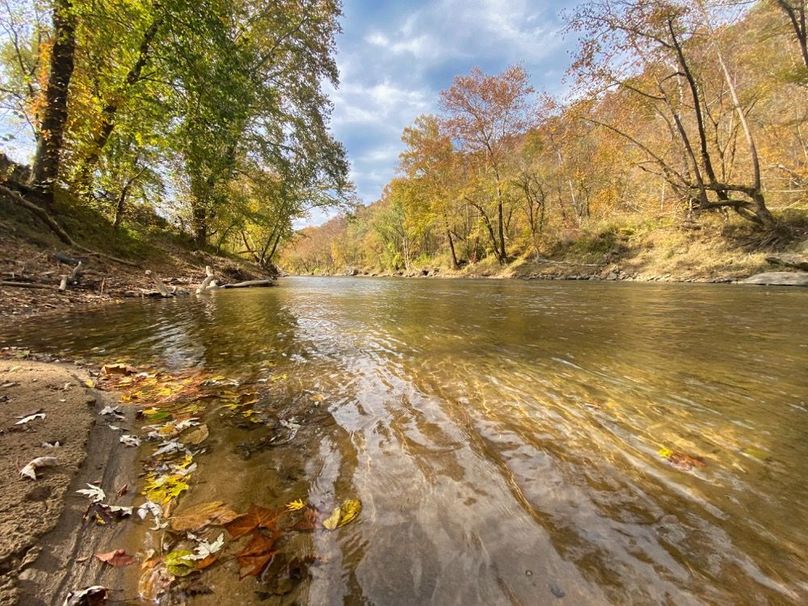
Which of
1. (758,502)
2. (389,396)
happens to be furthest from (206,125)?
(758,502)

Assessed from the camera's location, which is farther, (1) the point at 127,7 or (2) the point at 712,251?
(2) the point at 712,251

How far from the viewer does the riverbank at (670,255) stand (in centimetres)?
1445

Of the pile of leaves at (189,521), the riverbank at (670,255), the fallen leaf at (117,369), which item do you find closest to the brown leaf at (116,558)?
the pile of leaves at (189,521)

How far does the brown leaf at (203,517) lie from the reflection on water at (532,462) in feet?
0.34

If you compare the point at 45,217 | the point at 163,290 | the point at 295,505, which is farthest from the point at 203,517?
the point at 45,217

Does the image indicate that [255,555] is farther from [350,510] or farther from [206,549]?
[350,510]

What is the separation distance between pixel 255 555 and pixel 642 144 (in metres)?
20.2

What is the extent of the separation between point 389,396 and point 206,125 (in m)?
8.52

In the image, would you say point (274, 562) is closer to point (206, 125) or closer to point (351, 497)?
point (351, 497)

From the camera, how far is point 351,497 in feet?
6.65

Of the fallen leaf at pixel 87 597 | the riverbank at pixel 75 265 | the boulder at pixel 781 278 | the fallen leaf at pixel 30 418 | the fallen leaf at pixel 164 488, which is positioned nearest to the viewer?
A: the fallen leaf at pixel 87 597

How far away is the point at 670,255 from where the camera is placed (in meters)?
18.8

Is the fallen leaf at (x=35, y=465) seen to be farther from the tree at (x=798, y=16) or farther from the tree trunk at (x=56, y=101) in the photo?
the tree at (x=798, y=16)

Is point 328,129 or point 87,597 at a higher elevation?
point 328,129
